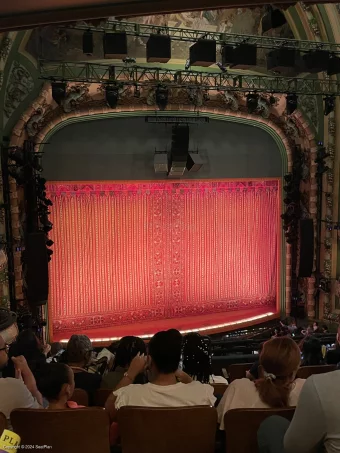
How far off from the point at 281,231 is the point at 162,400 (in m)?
9.22

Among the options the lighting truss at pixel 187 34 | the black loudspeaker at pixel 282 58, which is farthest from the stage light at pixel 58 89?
the black loudspeaker at pixel 282 58

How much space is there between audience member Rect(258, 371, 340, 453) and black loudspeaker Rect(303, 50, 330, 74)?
24.5 feet

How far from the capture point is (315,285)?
10.8m

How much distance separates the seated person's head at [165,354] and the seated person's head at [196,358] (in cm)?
85

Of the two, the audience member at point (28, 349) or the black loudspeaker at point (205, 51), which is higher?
the black loudspeaker at point (205, 51)

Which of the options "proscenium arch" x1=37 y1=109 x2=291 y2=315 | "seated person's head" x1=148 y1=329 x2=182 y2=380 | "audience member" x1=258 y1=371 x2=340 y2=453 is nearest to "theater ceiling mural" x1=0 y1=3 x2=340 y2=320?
"proscenium arch" x1=37 y1=109 x2=291 y2=315

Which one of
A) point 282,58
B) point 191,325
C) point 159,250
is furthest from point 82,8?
point 191,325

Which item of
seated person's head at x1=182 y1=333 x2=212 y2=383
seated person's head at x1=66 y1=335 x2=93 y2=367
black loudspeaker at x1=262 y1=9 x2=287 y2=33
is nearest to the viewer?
seated person's head at x1=182 y1=333 x2=212 y2=383

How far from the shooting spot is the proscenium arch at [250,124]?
9.46m

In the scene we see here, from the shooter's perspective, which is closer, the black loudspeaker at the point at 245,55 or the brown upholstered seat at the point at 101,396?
the brown upholstered seat at the point at 101,396

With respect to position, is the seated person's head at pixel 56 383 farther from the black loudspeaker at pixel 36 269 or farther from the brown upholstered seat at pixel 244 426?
the black loudspeaker at pixel 36 269

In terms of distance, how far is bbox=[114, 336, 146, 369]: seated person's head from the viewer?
362 cm

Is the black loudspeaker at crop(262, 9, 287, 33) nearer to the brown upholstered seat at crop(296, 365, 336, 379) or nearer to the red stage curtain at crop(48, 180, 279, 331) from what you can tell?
the red stage curtain at crop(48, 180, 279, 331)

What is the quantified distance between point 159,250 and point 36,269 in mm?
3400
